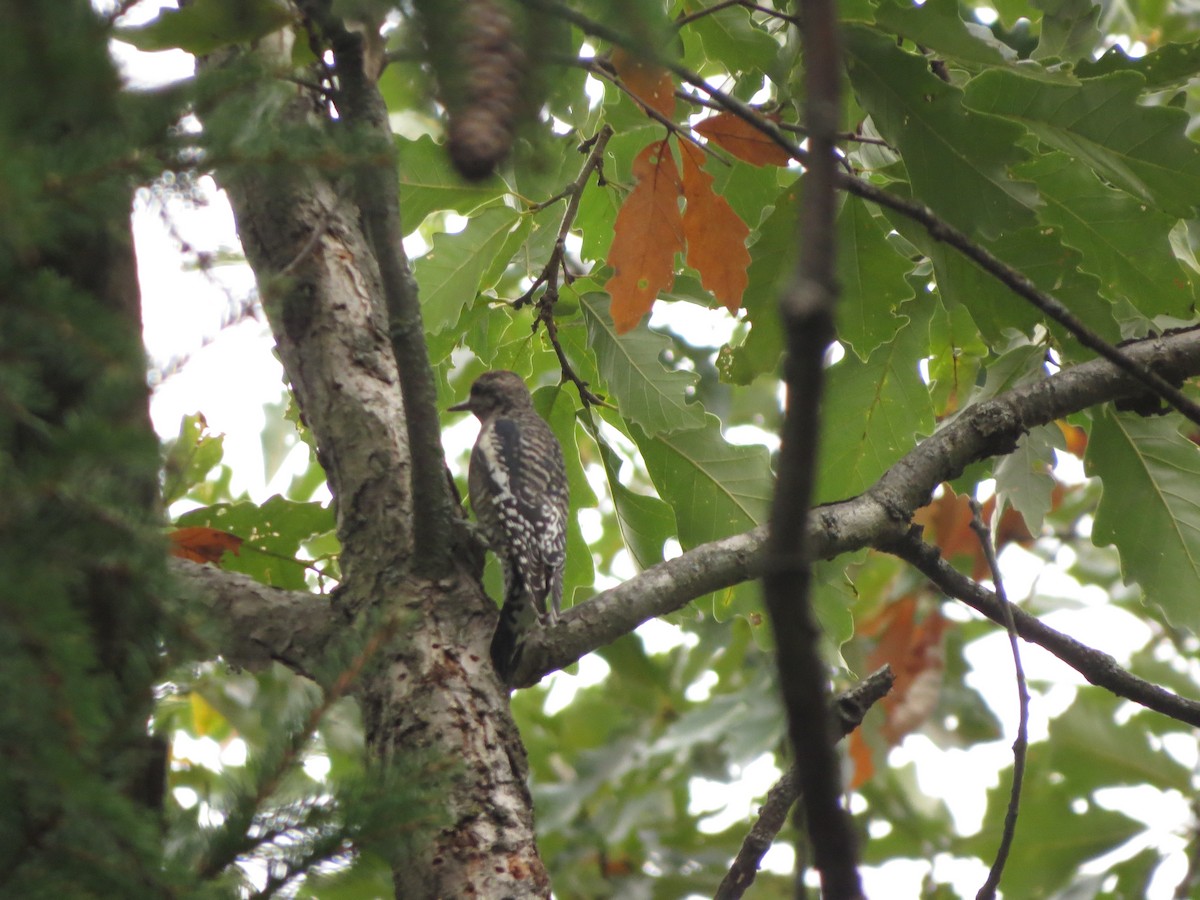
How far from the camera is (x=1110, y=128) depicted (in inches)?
101

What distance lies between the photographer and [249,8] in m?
2.09

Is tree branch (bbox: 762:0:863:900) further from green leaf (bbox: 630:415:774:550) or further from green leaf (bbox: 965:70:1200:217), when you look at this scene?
green leaf (bbox: 630:415:774:550)

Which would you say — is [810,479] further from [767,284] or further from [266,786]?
[767,284]

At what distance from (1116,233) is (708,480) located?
1.17 meters

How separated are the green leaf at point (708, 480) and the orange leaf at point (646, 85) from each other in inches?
35.0

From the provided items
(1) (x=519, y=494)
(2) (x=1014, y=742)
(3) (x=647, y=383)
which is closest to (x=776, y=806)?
(2) (x=1014, y=742)

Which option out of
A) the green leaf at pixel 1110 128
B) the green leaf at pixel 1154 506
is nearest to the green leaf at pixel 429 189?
the green leaf at pixel 1110 128

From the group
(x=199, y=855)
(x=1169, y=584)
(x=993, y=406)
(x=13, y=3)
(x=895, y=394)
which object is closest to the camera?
(x=13, y=3)

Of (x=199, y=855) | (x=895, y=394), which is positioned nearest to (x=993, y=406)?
(x=895, y=394)

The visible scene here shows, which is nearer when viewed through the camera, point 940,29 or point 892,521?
point 940,29

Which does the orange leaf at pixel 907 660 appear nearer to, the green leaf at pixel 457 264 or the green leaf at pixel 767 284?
the green leaf at pixel 767 284

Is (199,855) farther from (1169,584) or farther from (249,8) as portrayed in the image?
(1169,584)

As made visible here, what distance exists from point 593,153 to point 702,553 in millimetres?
1242

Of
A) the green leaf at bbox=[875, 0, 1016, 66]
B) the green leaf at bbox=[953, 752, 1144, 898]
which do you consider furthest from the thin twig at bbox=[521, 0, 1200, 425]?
the green leaf at bbox=[953, 752, 1144, 898]
